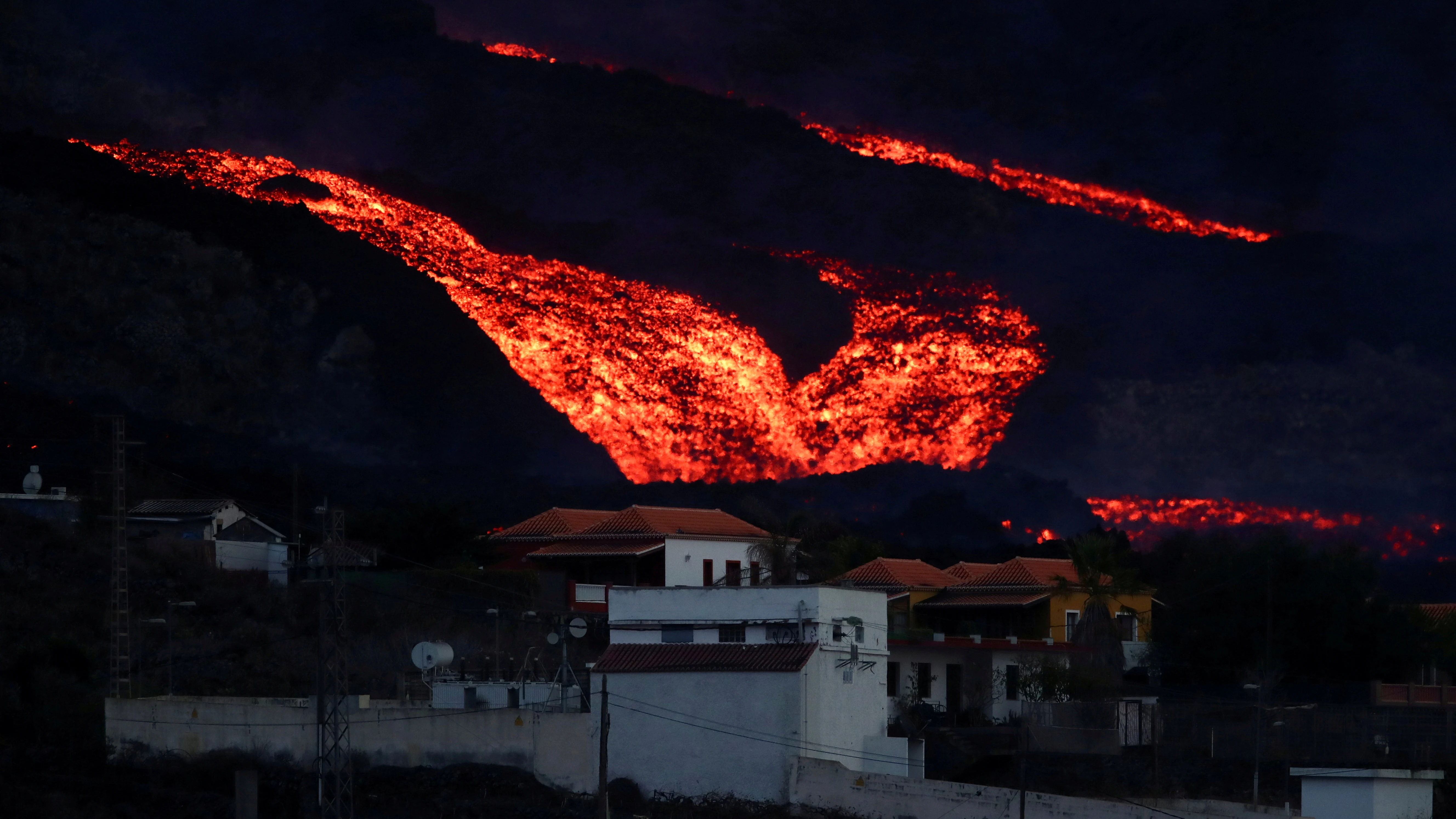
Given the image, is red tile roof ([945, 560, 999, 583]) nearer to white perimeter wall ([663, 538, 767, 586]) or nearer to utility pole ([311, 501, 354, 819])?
white perimeter wall ([663, 538, 767, 586])

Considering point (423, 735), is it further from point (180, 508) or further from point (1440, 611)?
point (1440, 611)

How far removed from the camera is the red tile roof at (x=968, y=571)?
73.6 m

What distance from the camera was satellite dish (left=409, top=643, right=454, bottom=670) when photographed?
51844 mm

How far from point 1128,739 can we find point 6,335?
7974 cm

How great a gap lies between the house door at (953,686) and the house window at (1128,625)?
10306 mm

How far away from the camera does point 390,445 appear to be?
107 m

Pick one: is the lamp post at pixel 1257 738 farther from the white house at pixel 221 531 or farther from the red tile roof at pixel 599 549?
the white house at pixel 221 531

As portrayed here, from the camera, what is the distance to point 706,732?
48.8 m

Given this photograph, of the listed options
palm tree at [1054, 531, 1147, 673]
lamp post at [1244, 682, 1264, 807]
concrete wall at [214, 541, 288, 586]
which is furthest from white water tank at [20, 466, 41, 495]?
lamp post at [1244, 682, 1264, 807]

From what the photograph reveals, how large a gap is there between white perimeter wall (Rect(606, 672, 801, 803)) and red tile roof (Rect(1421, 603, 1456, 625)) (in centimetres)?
3779

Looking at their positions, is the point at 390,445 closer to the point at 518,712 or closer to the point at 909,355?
the point at 909,355

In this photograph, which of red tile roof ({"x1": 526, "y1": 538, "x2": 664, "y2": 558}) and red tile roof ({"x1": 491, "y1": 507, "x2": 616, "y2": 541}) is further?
red tile roof ({"x1": 491, "y1": 507, "x2": 616, "y2": 541})

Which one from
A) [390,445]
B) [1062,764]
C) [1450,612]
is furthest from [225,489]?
[1450,612]

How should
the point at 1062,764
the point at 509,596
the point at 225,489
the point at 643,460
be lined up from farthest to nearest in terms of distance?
the point at 643,460 → the point at 225,489 → the point at 509,596 → the point at 1062,764
